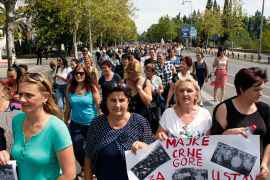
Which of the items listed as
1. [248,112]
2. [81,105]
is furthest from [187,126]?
[81,105]

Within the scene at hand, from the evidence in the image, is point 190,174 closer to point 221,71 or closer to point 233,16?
point 221,71

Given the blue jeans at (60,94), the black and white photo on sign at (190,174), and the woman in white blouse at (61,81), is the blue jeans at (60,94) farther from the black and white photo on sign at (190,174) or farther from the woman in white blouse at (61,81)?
the black and white photo on sign at (190,174)

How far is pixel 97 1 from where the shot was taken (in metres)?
22.6

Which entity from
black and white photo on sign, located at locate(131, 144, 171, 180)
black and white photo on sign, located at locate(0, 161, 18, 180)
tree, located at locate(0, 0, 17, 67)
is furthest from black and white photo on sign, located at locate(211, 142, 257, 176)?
tree, located at locate(0, 0, 17, 67)

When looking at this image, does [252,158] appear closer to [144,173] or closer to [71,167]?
[144,173]

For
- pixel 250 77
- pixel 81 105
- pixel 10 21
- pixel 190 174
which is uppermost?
pixel 10 21

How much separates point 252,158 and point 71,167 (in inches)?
65.2

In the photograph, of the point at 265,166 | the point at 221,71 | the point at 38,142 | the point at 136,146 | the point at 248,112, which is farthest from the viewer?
the point at 221,71

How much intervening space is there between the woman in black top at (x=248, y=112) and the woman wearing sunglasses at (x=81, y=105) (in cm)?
197

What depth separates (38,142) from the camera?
202 cm

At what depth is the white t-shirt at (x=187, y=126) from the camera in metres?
2.52

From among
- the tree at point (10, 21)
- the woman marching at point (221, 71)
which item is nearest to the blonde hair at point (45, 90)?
the woman marching at point (221, 71)

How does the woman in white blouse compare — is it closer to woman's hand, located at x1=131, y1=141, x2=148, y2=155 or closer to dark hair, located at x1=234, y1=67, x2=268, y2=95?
woman's hand, located at x1=131, y1=141, x2=148, y2=155

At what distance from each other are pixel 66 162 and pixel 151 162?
0.78 metres
